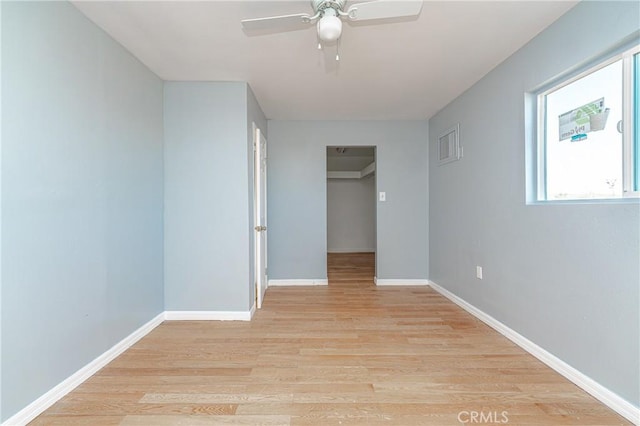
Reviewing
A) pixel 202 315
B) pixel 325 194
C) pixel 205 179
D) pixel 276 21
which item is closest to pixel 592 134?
pixel 276 21

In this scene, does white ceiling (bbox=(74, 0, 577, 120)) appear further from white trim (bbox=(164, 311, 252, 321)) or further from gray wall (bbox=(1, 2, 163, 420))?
white trim (bbox=(164, 311, 252, 321))

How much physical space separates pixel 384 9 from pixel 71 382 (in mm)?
2828

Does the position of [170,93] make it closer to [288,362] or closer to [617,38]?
[288,362]

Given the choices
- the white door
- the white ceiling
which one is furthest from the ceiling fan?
the white door

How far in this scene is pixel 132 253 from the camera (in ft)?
7.61

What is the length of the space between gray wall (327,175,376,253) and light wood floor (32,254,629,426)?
15.6 ft

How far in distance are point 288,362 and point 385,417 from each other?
0.78 meters

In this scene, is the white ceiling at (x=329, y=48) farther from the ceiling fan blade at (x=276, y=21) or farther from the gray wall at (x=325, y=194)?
the gray wall at (x=325, y=194)

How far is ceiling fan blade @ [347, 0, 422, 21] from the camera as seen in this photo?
146 centimetres

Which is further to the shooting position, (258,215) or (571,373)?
(258,215)

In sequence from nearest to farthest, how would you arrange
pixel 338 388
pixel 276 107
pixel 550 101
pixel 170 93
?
pixel 338 388 < pixel 550 101 < pixel 170 93 < pixel 276 107

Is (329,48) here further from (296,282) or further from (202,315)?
(296,282)

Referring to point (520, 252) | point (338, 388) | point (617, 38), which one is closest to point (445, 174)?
point (520, 252)

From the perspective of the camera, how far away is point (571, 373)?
5.85 ft
